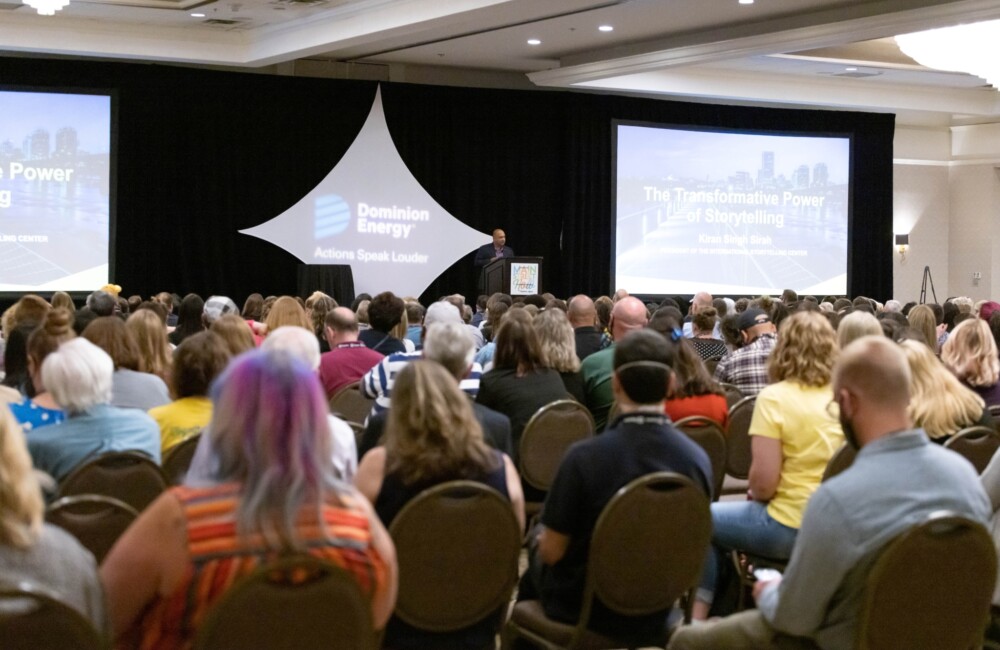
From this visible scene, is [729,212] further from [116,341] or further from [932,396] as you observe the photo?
[116,341]

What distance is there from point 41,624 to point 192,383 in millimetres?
2203

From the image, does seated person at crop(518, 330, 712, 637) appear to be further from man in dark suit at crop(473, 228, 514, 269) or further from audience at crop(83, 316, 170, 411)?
man in dark suit at crop(473, 228, 514, 269)

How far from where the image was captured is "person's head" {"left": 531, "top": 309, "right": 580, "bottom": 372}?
18.1 ft

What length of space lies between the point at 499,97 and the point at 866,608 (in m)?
13.5

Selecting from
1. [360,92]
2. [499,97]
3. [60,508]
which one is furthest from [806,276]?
[60,508]

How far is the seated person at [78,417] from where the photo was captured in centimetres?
349

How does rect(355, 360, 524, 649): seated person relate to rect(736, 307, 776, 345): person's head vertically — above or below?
below

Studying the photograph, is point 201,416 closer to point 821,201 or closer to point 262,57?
point 262,57

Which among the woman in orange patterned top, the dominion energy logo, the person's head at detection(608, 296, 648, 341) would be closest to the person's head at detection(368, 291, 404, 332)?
the person's head at detection(608, 296, 648, 341)

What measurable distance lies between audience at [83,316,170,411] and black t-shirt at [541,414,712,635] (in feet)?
6.50

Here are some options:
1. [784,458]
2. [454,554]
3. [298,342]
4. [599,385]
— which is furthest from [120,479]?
[599,385]

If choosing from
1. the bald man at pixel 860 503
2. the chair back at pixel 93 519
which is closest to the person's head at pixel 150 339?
the chair back at pixel 93 519

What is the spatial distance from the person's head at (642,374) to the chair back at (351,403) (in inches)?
82.3

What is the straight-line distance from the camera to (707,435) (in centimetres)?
458
